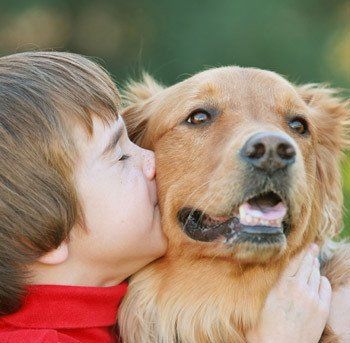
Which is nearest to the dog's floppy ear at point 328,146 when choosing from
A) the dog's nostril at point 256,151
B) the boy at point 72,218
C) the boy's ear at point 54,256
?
the boy at point 72,218

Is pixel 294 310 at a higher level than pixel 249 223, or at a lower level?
lower

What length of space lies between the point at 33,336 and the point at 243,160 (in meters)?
1.21

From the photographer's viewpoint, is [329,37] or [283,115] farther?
[329,37]

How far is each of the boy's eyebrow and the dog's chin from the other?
1.62ft

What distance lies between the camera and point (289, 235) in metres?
3.98

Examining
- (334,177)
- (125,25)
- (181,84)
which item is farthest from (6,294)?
(125,25)

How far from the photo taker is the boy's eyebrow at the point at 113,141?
13.0 feet

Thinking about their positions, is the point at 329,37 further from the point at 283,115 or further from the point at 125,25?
the point at 283,115

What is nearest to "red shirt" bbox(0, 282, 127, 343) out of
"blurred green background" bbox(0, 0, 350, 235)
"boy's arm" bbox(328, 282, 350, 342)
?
"boy's arm" bbox(328, 282, 350, 342)

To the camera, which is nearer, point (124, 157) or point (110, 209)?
point (110, 209)

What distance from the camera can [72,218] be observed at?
3.77 m

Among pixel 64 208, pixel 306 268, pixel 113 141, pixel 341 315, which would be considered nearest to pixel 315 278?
pixel 306 268

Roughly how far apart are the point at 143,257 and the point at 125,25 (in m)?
16.1

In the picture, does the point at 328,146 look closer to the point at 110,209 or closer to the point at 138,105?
the point at 138,105
